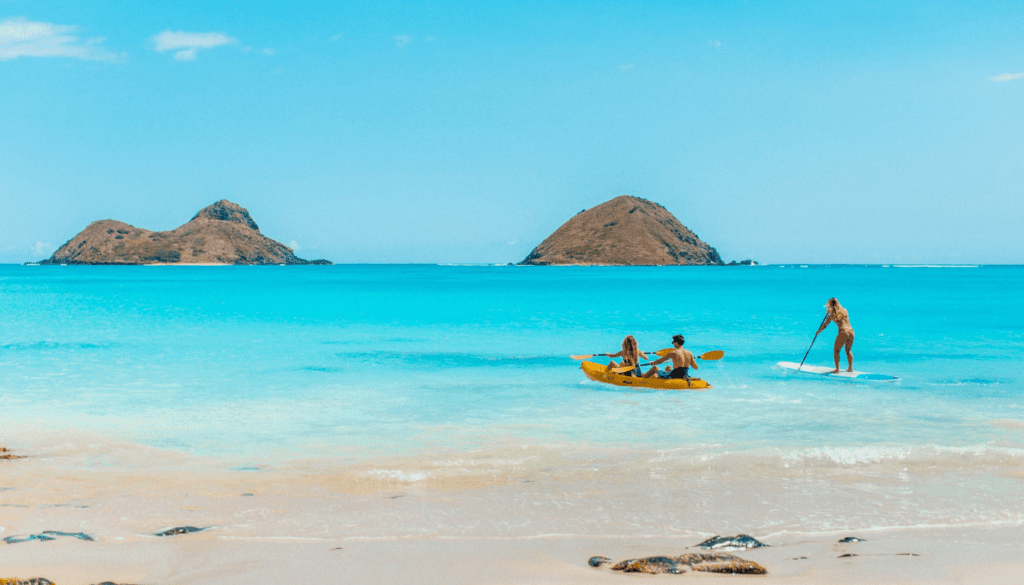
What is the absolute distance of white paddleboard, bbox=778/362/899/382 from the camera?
58.7ft

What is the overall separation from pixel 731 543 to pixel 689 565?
2.80 feet

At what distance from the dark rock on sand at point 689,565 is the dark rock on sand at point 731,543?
17.9 inches

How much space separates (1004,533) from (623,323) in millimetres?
33150

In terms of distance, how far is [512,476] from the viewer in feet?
30.2

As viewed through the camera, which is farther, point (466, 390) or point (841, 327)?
point (841, 327)

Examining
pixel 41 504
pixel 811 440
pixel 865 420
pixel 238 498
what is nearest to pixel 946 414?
pixel 865 420

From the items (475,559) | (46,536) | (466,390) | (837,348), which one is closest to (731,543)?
(475,559)

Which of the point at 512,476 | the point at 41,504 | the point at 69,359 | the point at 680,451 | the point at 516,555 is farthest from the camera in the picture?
the point at 69,359

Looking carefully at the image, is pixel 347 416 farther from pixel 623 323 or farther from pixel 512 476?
pixel 623 323

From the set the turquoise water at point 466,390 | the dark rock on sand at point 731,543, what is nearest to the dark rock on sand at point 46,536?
the turquoise water at point 466,390

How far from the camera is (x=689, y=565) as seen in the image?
5.98 meters

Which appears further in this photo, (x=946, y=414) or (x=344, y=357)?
(x=344, y=357)

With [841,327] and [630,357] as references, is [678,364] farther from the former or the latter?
[841,327]

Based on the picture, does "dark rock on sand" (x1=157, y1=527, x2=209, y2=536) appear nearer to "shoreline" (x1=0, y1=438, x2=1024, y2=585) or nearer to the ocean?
"shoreline" (x1=0, y1=438, x2=1024, y2=585)
